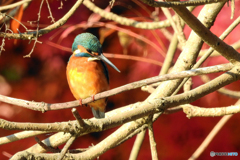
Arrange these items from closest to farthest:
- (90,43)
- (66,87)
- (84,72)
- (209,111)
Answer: (209,111), (90,43), (84,72), (66,87)

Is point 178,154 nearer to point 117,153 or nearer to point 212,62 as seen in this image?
point 117,153

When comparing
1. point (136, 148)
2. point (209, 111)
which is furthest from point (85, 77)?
point (209, 111)

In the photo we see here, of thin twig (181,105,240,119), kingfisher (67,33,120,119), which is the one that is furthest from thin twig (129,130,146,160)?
thin twig (181,105,240,119)

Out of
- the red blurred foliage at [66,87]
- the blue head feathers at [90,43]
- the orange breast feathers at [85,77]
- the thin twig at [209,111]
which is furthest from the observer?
the red blurred foliage at [66,87]

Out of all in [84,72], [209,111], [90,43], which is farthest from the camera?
[84,72]

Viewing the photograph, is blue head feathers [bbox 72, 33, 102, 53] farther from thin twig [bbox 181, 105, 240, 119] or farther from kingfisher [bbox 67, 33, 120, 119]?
thin twig [bbox 181, 105, 240, 119]

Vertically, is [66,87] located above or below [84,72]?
above

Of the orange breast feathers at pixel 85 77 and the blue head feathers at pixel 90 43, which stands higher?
the blue head feathers at pixel 90 43

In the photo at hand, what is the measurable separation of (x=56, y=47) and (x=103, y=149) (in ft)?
5.56

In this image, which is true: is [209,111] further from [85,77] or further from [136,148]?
[85,77]

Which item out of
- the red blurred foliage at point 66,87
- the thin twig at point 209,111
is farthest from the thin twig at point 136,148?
the red blurred foliage at point 66,87

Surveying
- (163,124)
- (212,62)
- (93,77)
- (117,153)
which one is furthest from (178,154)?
(93,77)

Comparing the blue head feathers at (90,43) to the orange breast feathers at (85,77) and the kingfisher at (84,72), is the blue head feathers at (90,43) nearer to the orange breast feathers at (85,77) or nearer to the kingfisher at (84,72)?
the kingfisher at (84,72)

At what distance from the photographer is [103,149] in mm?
1491
